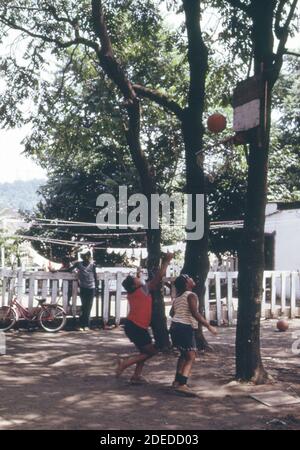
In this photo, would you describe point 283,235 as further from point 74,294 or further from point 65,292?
point 65,292

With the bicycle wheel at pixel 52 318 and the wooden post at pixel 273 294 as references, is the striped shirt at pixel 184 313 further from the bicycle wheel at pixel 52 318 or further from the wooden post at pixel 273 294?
the wooden post at pixel 273 294

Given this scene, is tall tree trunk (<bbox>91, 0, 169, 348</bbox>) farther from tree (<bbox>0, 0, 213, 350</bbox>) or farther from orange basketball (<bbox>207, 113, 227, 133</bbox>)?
orange basketball (<bbox>207, 113, 227, 133</bbox>)

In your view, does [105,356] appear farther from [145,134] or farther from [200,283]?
[145,134]

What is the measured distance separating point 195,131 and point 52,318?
18.3 feet

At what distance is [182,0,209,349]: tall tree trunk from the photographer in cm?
946

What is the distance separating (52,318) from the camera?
12055 mm

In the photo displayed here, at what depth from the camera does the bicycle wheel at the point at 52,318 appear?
11992 millimetres

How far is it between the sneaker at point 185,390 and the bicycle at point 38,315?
5.72 m

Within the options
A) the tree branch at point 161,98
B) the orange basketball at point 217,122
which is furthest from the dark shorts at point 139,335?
the tree branch at point 161,98

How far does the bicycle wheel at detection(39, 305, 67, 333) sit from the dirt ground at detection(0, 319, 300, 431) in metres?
1.24

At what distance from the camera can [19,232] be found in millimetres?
33125

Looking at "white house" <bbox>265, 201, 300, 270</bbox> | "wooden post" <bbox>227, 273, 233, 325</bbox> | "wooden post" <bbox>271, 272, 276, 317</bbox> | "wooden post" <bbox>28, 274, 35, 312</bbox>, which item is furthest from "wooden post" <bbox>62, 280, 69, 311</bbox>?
"white house" <bbox>265, 201, 300, 270</bbox>

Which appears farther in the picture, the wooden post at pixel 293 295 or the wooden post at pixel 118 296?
the wooden post at pixel 293 295

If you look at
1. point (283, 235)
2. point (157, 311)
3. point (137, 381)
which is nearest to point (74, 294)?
point (157, 311)
